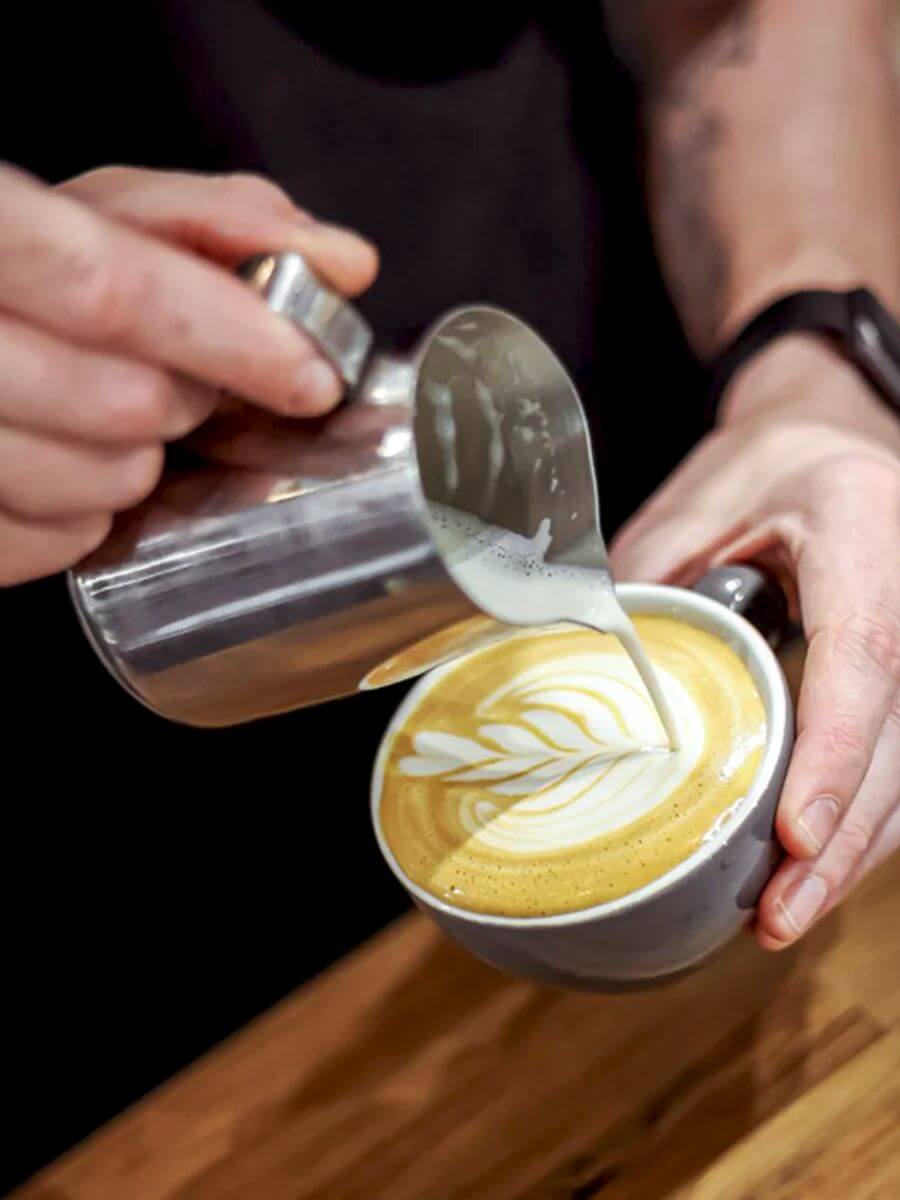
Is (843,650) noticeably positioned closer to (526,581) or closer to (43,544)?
(526,581)

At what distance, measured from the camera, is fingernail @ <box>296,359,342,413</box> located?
1.32ft

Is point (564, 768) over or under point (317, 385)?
under

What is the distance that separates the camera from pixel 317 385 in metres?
0.40

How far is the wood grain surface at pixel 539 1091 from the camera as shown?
0.59 metres

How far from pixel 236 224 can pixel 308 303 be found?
1.7 inches

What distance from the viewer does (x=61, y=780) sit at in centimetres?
89

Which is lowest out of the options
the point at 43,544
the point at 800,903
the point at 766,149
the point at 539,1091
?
the point at 539,1091

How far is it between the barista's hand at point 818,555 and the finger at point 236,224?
0.31 m

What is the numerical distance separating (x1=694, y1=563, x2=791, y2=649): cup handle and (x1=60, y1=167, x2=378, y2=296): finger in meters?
0.32

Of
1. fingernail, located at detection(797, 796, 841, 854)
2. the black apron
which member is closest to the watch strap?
the black apron

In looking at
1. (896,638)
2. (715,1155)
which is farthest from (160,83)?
(715,1155)

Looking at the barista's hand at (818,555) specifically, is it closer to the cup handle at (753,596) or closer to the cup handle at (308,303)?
the cup handle at (753,596)

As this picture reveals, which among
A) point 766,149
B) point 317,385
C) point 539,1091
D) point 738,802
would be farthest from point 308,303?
point 766,149

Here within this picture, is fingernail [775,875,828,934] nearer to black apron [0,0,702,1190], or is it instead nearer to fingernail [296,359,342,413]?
fingernail [296,359,342,413]
